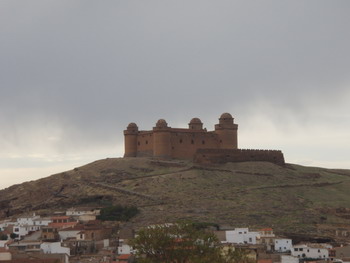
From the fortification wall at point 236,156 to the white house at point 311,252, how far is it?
39.3 m

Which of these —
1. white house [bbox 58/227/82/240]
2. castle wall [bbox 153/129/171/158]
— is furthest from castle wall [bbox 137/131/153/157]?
white house [bbox 58/227/82/240]

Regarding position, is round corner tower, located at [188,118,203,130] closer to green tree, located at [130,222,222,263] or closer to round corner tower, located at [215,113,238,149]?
round corner tower, located at [215,113,238,149]

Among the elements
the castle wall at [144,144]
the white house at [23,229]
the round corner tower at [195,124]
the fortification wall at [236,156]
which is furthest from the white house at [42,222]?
the round corner tower at [195,124]

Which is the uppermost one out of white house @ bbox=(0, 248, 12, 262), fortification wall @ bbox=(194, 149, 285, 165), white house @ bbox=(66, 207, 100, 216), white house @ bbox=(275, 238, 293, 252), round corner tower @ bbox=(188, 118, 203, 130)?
round corner tower @ bbox=(188, 118, 203, 130)

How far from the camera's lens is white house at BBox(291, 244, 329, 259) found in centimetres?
7238

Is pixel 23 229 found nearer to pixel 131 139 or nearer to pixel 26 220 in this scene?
pixel 26 220

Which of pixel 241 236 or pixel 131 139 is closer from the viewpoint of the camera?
pixel 241 236

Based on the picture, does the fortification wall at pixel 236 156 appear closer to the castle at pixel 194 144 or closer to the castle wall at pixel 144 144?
the castle at pixel 194 144

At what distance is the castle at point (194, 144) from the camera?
113 metres

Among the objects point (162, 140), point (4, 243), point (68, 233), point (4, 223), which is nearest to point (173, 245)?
point (4, 243)

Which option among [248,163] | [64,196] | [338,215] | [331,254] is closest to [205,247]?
[331,254]

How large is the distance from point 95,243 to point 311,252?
1946 cm

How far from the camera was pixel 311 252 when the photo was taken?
72.8 metres

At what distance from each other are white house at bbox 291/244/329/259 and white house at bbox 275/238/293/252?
2.41 m
